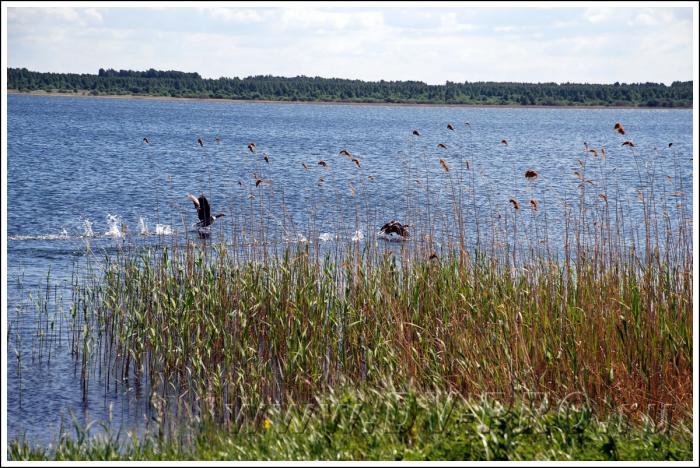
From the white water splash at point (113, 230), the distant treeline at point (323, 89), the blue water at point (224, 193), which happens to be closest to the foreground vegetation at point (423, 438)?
the blue water at point (224, 193)

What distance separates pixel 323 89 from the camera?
135 m

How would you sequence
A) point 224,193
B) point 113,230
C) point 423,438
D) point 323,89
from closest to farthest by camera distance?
point 423,438, point 113,230, point 224,193, point 323,89

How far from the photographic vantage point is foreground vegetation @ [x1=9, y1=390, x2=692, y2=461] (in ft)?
17.9

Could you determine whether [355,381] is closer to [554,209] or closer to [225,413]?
[225,413]

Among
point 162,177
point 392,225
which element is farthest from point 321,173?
point 392,225

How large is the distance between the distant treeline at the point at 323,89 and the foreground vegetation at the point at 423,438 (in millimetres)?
120351

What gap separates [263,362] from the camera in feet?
28.8

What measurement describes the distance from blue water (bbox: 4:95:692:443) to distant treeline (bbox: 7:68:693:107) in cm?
5940

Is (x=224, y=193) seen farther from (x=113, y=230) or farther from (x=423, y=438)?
(x=423, y=438)

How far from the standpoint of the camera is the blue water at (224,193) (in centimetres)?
1025

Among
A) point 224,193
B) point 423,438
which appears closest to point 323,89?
point 224,193

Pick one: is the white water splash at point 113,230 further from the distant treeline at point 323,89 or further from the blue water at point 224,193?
the distant treeline at point 323,89

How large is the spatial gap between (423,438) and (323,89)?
131933 millimetres

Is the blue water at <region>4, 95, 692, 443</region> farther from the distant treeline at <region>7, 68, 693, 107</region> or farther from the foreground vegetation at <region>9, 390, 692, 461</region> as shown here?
the distant treeline at <region>7, 68, 693, 107</region>
